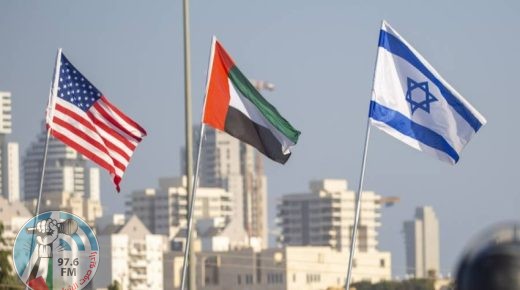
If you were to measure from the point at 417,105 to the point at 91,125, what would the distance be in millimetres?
3705

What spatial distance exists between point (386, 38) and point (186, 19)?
7.67ft

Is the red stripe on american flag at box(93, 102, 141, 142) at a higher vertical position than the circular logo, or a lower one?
higher

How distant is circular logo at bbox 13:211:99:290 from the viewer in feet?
59.7

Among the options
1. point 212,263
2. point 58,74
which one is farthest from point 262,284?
point 58,74

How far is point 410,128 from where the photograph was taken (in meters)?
18.0

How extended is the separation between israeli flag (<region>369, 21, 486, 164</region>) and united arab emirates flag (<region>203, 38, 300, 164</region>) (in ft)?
3.14

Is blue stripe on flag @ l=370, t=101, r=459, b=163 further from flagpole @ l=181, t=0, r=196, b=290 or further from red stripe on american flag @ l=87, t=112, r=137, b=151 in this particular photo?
red stripe on american flag @ l=87, t=112, r=137, b=151

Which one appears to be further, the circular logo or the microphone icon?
the microphone icon

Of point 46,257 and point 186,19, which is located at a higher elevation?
point 186,19

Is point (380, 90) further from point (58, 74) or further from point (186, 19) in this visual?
point (58, 74)

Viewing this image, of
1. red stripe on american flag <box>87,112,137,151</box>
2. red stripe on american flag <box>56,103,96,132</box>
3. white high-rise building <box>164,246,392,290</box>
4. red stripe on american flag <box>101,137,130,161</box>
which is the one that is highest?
white high-rise building <box>164,246,392,290</box>

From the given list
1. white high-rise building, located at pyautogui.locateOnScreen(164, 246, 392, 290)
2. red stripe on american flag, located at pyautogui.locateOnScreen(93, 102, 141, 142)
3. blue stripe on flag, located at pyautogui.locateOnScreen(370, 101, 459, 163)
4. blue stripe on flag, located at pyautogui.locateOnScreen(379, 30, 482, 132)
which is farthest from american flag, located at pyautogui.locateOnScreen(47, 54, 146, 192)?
white high-rise building, located at pyautogui.locateOnScreen(164, 246, 392, 290)

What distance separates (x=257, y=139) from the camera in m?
18.4

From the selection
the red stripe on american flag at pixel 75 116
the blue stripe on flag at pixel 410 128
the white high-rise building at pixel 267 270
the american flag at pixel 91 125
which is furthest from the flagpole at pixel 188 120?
the white high-rise building at pixel 267 270
